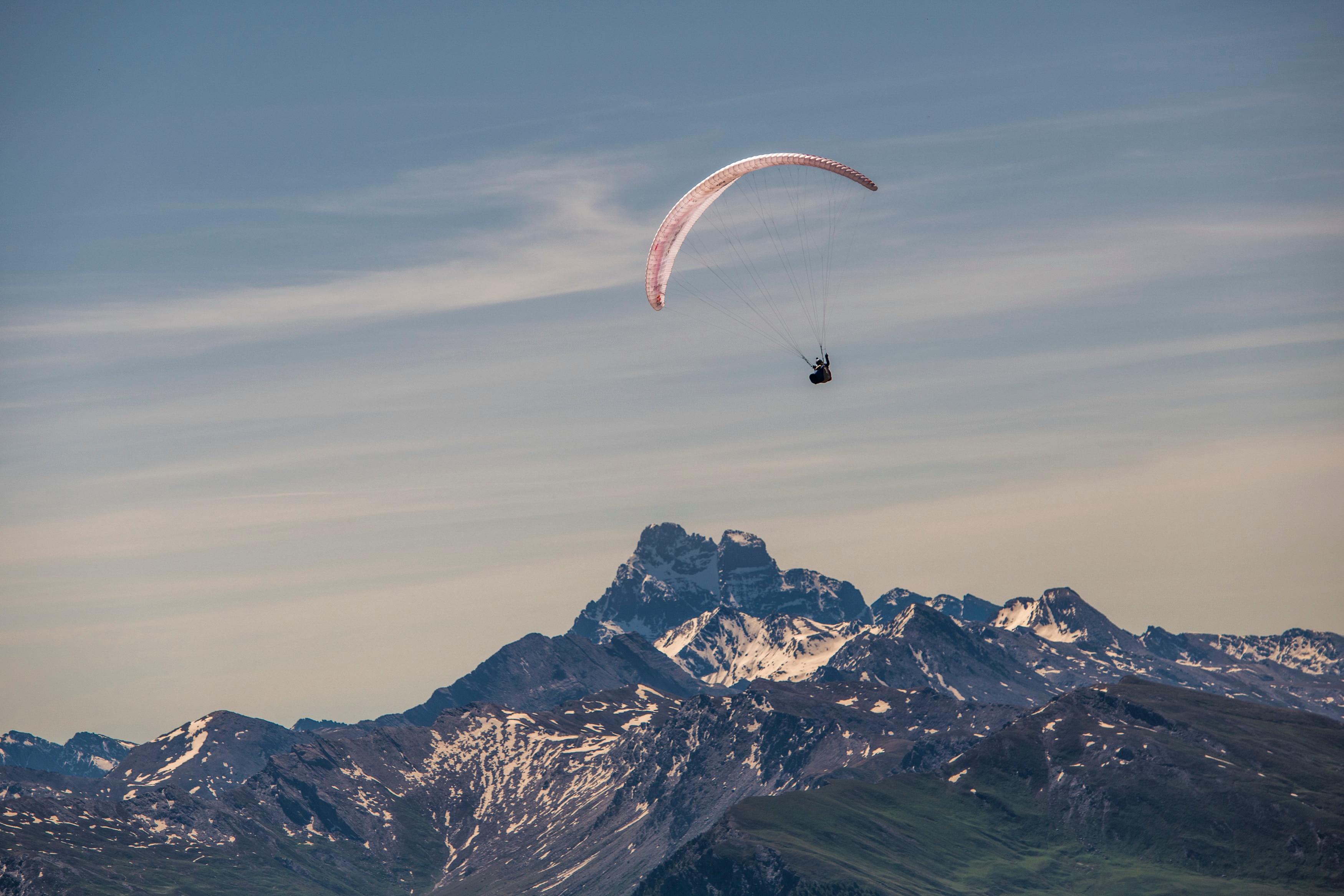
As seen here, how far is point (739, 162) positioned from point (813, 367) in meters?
22.1

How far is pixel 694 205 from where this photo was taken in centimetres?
15900

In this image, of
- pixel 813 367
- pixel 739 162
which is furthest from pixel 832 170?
pixel 813 367

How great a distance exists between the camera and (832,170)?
152 meters

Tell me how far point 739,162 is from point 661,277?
16.0m

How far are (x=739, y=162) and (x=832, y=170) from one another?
9.67 m

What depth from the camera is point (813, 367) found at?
153250mm

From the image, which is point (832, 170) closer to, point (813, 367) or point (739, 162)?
point (739, 162)

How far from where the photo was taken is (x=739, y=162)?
15088cm

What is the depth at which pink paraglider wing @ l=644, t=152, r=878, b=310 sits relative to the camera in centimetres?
15150

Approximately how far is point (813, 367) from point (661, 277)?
64.7 feet

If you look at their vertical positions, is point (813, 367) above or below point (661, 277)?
below

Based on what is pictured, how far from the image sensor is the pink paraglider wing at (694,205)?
497 feet

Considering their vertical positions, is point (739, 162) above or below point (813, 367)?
above
